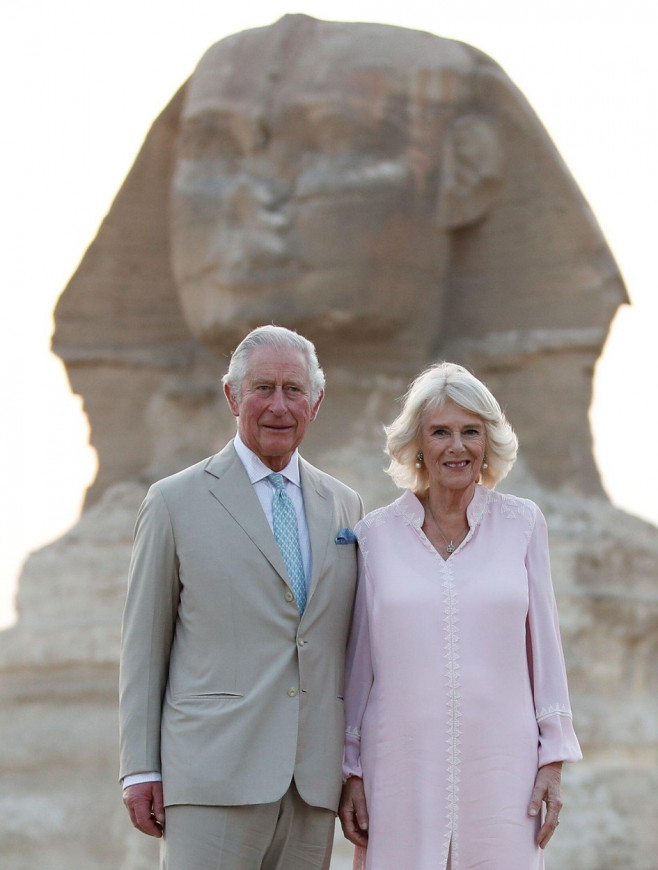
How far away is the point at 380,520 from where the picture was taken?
3725 millimetres

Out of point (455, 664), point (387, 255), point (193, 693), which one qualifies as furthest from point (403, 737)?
point (387, 255)

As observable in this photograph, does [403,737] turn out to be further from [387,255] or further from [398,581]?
[387,255]

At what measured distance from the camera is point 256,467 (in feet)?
12.0

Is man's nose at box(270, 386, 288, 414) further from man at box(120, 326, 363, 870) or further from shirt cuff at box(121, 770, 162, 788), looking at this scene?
shirt cuff at box(121, 770, 162, 788)

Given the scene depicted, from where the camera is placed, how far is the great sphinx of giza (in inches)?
304

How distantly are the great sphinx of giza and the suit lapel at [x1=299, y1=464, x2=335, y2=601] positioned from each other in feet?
13.0

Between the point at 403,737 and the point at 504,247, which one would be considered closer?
the point at 403,737

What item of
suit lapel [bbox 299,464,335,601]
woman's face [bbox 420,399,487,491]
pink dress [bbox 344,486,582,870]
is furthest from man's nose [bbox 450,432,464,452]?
suit lapel [bbox 299,464,335,601]

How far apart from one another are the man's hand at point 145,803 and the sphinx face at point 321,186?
4497 millimetres

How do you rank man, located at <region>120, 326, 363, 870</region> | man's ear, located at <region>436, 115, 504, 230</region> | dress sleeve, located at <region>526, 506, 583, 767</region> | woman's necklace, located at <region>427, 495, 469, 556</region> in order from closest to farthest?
1. man, located at <region>120, 326, 363, 870</region>
2. dress sleeve, located at <region>526, 506, 583, 767</region>
3. woman's necklace, located at <region>427, 495, 469, 556</region>
4. man's ear, located at <region>436, 115, 504, 230</region>

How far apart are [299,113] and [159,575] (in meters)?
4.67

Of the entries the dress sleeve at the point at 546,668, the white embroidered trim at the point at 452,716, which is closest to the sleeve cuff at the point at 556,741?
the dress sleeve at the point at 546,668

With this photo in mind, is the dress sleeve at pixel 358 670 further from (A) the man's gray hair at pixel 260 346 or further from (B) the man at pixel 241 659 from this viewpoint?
(A) the man's gray hair at pixel 260 346

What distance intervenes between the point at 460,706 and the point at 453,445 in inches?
21.3
